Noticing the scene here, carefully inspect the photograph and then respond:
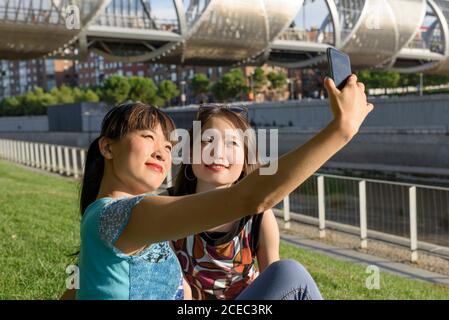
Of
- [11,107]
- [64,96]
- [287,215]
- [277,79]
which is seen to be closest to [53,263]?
[287,215]

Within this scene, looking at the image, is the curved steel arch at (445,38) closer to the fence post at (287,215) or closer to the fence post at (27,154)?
the fence post at (27,154)

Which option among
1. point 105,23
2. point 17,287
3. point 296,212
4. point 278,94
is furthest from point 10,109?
point 17,287

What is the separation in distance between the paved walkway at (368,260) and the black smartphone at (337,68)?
5.46m

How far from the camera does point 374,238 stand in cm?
814

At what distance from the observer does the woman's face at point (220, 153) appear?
2336mm

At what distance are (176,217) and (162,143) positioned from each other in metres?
0.38

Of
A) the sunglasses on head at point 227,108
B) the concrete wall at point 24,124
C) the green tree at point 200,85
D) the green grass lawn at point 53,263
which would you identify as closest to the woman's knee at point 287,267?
the sunglasses on head at point 227,108

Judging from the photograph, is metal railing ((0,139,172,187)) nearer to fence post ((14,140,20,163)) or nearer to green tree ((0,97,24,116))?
fence post ((14,140,20,163))

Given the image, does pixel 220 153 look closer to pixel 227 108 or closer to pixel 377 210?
pixel 227 108

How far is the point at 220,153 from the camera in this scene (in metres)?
2.34

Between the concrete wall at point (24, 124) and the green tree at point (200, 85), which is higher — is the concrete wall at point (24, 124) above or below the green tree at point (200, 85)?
below

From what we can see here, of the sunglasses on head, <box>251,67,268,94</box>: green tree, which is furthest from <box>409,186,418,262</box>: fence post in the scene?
<box>251,67,268,94</box>: green tree

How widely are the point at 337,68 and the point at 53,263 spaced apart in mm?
3876
